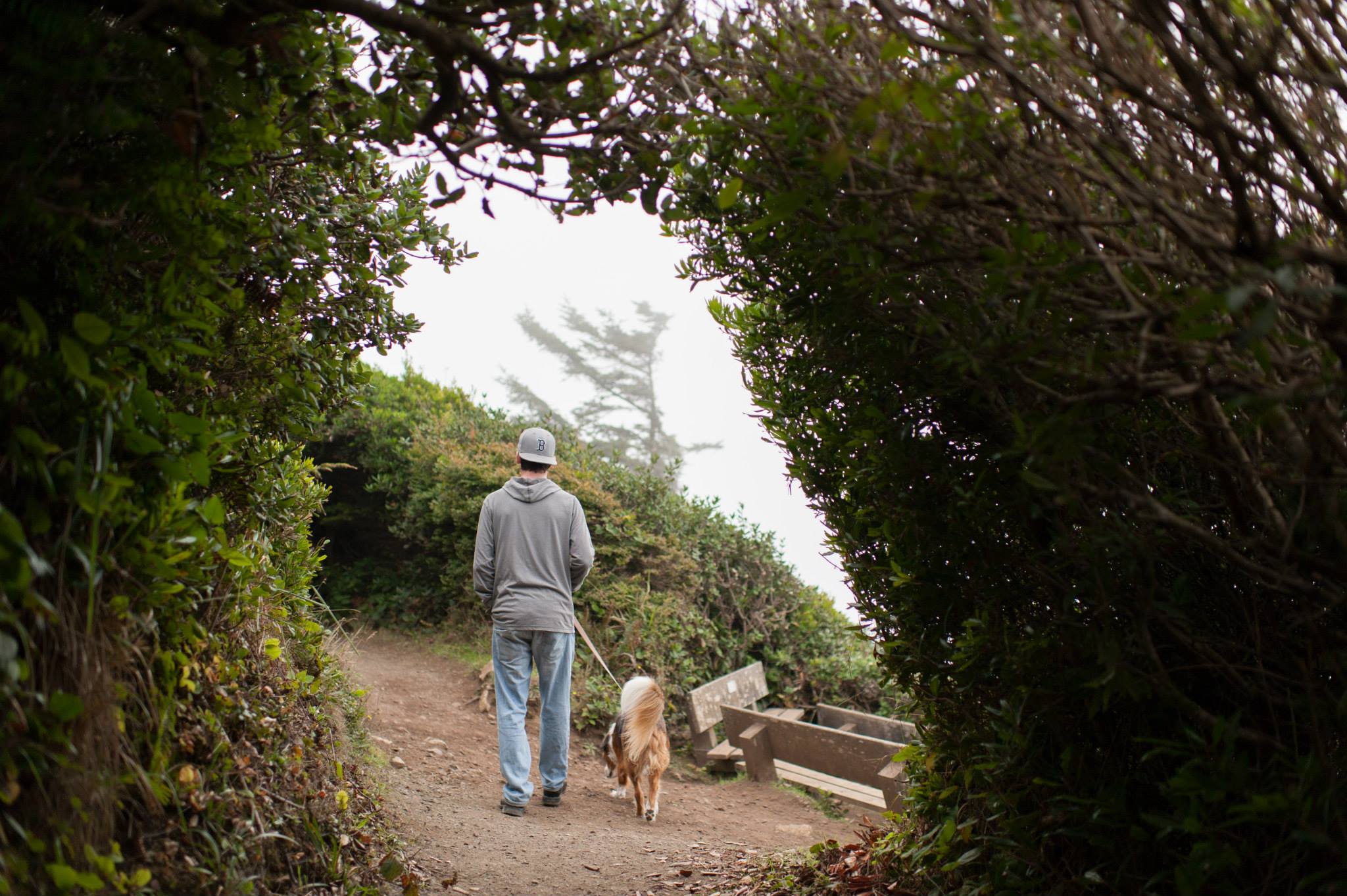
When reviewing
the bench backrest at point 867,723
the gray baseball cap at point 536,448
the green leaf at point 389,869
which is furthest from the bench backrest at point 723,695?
the green leaf at point 389,869

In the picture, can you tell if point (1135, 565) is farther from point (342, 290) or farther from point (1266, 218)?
point (342, 290)

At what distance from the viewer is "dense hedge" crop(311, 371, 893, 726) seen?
9.34 metres

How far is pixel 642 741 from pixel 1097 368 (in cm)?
465

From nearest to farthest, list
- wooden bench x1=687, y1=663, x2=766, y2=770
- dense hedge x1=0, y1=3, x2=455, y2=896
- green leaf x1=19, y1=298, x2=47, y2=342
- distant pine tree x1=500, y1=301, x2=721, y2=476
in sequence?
green leaf x1=19, y1=298, x2=47, y2=342, dense hedge x1=0, y1=3, x2=455, y2=896, wooden bench x1=687, y1=663, x2=766, y2=770, distant pine tree x1=500, y1=301, x2=721, y2=476

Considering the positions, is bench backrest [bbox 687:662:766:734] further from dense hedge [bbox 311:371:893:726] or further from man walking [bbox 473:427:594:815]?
man walking [bbox 473:427:594:815]

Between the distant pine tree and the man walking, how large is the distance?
2758 centimetres

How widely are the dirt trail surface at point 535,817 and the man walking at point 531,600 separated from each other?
41 cm

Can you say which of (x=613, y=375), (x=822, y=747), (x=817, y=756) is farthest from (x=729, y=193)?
(x=613, y=375)

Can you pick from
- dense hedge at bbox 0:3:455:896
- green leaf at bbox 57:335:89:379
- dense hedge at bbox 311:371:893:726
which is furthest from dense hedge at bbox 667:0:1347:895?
dense hedge at bbox 311:371:893:726

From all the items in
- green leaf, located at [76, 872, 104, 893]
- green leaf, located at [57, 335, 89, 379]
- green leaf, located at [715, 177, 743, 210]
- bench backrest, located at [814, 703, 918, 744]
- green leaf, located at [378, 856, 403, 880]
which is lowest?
bench backrest, located at [814, 703, 918, 744]

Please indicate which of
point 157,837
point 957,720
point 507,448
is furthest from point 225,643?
point 507,448

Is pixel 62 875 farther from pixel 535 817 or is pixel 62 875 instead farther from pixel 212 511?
pixel 535 817

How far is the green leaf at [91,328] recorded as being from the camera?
213 centimetres

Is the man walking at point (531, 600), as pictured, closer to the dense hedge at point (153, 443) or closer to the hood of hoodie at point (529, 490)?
the hood of hoodie at point (529, 490)
